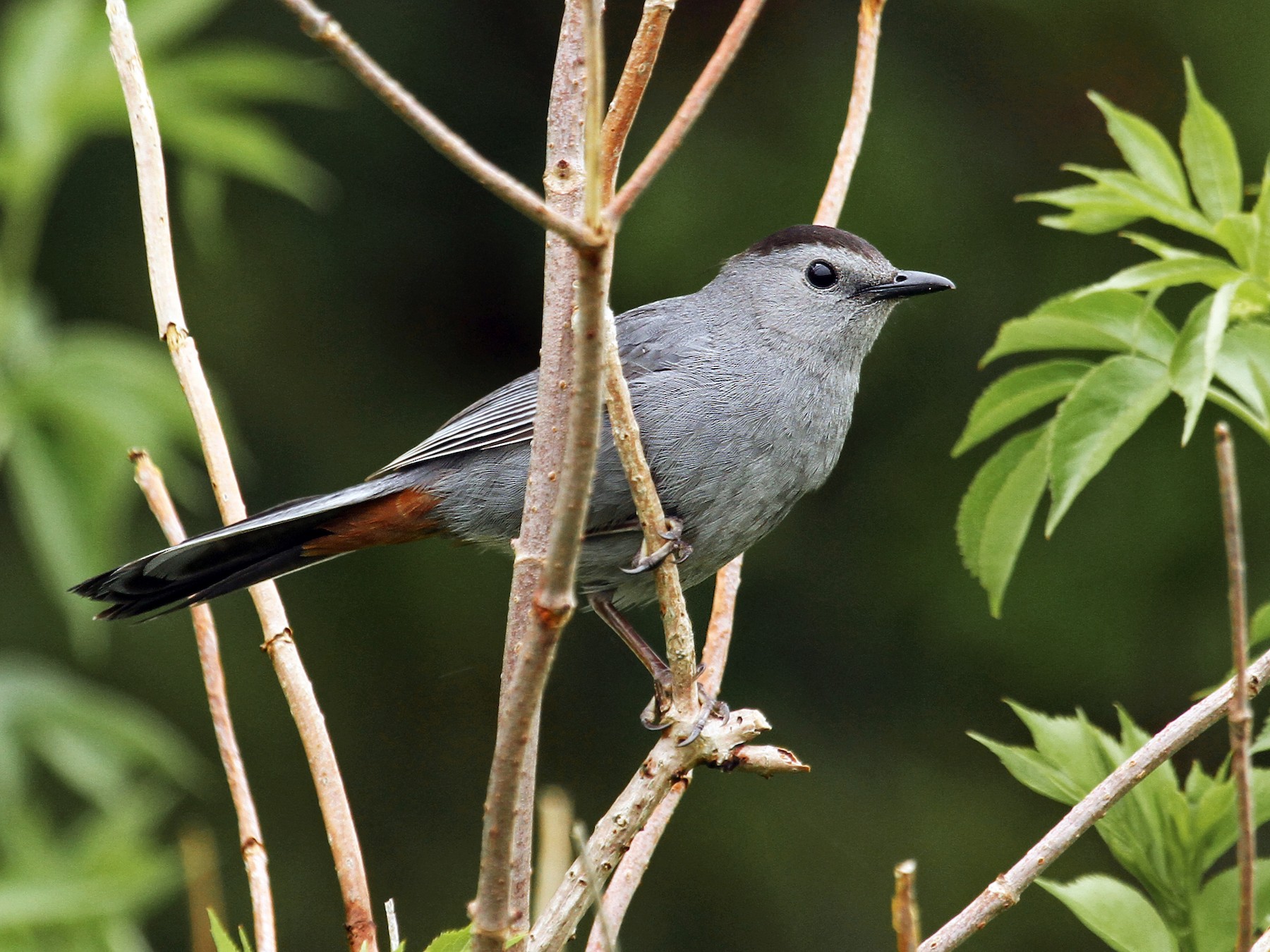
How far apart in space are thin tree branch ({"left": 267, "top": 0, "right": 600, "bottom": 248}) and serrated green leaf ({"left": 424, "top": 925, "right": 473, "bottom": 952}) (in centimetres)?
84

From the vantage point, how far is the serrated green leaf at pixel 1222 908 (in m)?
2.00

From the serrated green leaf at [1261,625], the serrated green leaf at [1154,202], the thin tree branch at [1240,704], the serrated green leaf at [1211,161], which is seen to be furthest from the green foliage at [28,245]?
the thin tree branch at [1240,704]

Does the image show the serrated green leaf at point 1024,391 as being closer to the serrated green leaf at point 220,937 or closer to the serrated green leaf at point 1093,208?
the serrated green leaf at point 1093,208

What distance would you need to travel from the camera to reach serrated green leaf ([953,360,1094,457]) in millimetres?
2412

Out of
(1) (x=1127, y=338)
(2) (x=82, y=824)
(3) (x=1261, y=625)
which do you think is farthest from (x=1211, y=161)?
(2) (x=82, y=824)

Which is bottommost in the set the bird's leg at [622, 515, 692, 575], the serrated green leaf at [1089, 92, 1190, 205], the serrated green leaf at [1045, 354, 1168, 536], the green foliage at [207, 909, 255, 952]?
the green foliage at [207, 909, 255, 952]

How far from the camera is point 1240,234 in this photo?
2232mm

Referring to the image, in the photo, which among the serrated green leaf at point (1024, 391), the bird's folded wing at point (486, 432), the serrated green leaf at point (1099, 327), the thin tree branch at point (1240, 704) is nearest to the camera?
the thin tree branch at point (1240, 704)

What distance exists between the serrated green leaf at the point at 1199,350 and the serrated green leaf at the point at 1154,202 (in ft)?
0.64

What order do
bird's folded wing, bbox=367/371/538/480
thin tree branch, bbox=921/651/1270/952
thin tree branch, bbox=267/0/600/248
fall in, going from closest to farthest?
1. thin tree branch, bbox=267/0/600/248
2. thin tree branch, bbox=921/651/1270/952
3. bird's folded wing, bbox=367/371/538/480

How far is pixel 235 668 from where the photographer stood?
6.07 m

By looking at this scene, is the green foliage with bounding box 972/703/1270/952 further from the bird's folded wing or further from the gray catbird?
the bird's folded wing

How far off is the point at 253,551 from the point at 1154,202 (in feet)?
6.40

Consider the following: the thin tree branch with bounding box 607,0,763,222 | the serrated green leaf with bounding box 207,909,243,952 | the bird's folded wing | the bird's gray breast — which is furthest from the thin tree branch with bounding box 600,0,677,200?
the bird's folded wing
